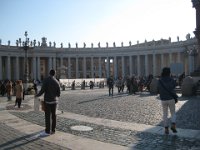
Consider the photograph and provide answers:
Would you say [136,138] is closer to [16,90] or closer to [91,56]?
[16,90]

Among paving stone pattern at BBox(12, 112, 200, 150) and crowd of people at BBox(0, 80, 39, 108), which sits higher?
crowd of people at BBox(0, 80, 39, 108)

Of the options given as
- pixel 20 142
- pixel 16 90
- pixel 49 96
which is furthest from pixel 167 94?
pixel 16 90

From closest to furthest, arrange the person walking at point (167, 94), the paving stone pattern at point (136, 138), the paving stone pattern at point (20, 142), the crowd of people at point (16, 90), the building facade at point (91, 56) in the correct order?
the paving stone pattern at point (136, 138), the paving stone pattern at point (20, 142), the person walking at point (167, 94), the crowd of people at point (16, 90), the building facade at point (91, 56)

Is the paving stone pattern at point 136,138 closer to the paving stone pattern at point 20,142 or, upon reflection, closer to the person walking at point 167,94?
the person walking at point 167,94

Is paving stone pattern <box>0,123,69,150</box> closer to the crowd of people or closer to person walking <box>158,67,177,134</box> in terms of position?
person walking <box>158,67,177,134</box>

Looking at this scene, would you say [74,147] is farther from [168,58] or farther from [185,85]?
[168,58]

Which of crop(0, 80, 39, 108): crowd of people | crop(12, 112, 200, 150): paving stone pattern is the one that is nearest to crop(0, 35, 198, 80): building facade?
crop(0, 80, 39, 108): crowd of people

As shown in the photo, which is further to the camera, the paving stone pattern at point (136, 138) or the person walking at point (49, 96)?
the person walking at point (49, 96)

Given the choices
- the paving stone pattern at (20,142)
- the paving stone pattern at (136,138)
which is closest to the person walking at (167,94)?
the paving stone pattern at (136,138)

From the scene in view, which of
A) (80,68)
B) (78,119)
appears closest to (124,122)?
(78,119)

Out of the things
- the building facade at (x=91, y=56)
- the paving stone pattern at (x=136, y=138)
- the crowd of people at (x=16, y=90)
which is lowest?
the paving stone pattern at (x=136, y=138)

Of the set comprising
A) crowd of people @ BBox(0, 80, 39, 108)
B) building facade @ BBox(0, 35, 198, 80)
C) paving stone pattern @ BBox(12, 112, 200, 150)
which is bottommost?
paving stone pattern @ BBox(12, 112, 200, 150)

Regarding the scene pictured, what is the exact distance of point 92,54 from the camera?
113625 millimetres

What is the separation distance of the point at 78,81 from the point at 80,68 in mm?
63037
